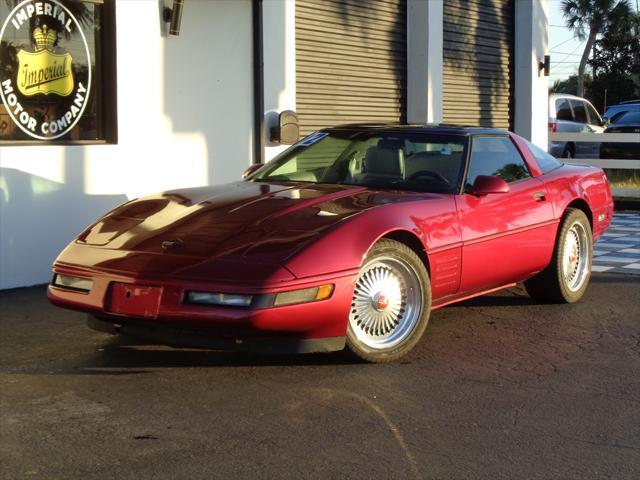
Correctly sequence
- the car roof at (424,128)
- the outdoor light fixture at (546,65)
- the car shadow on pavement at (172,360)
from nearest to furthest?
the car shadow on pavement at (172,360)
the car roof at (424,128)
the outdoor light fixture at (546,65)

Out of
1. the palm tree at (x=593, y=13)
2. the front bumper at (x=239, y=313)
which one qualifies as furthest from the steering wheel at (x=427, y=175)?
the palm tree at (x=593, y=13)

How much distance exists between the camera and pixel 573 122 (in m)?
22.4

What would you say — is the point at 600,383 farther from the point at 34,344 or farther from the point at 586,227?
the point at 34,344

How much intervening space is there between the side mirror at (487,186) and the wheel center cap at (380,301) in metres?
1.12

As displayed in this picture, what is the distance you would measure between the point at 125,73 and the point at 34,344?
12.0 ft

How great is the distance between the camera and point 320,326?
5.08 meters

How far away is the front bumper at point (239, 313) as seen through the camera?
488 cm

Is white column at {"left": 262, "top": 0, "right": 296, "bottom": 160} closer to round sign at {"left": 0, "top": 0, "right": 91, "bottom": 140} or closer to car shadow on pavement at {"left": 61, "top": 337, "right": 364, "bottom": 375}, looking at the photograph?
round sign at {"left": 0, "top": 0, "right": 91, "bottom": 140}

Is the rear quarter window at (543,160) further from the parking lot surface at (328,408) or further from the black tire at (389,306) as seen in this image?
the black tire at (389,306)

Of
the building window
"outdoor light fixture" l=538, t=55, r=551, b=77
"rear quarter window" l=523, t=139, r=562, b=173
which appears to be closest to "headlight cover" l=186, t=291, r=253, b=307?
"rear quarter window" l=523, t=139, r=562, b=173

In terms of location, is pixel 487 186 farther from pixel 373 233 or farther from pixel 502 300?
pixel 502 300

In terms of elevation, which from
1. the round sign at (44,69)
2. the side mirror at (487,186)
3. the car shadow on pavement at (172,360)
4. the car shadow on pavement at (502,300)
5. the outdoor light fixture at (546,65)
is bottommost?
the car shadow on pavement at (172,360)

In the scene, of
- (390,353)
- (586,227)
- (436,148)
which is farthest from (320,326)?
(586,227)

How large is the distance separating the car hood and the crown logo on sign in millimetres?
2847
